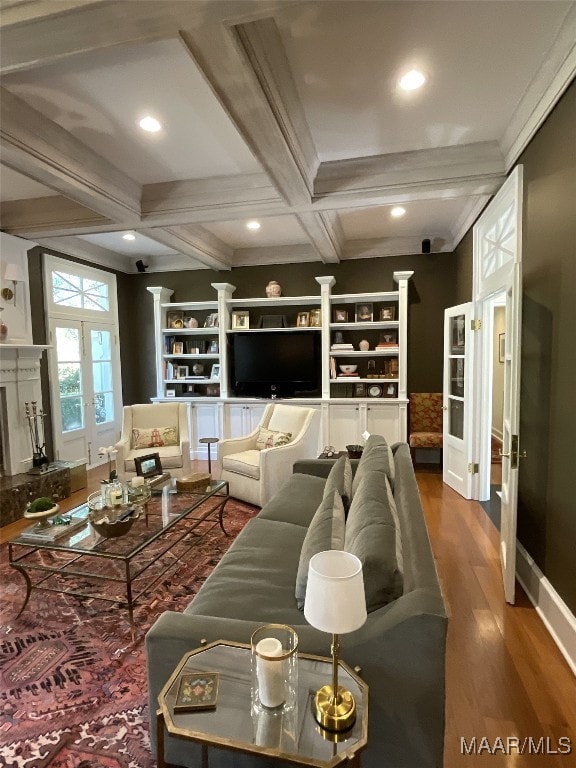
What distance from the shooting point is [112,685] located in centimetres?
187

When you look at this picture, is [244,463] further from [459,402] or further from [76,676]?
[459,402]

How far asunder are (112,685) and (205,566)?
102 centimetres

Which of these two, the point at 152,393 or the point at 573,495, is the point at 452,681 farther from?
the point at 152,393

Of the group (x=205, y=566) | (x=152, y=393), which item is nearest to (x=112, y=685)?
(x=205, y=566)

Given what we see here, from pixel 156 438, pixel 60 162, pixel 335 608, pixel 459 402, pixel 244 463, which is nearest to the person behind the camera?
pixel 335 608

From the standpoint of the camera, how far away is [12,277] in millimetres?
4012

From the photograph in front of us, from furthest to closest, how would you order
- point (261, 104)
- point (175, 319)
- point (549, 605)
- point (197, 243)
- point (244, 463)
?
point (175, 319) → point (197, 243) → point (244, 463) → point (549, 605) → point (261, 104)

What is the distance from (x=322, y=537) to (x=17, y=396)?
383 centimetres

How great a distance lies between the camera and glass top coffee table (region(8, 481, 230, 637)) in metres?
2.29

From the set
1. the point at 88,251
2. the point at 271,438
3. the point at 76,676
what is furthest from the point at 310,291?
the point at 76,676

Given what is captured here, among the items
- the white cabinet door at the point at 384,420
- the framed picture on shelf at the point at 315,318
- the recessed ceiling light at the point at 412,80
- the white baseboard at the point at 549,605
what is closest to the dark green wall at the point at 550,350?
the white baseboard at the point at 549,605

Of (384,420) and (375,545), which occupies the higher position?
(375,545)

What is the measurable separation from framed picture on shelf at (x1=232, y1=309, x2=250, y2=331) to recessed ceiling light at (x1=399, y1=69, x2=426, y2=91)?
A: 150 inches

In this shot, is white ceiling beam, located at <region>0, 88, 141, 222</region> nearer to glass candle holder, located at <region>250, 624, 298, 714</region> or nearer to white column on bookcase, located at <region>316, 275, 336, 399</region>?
white column on bookcase, located at <region>316, 275, 336, 399</region>
